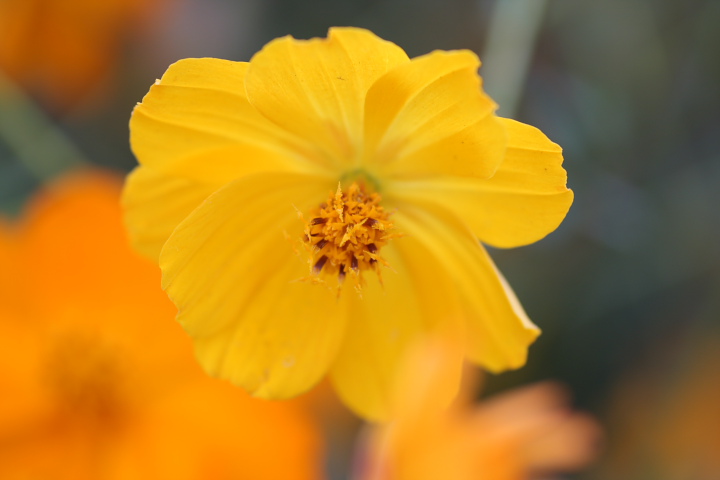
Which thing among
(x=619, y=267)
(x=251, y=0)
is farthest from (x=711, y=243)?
(x=251, y=0)

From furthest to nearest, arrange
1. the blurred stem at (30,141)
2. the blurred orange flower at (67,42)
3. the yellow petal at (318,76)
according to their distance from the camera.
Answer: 1. the blurred orange flower at (67,42)
2. the blurred stem at (30,141)
3. the yellow petal at (318,76)

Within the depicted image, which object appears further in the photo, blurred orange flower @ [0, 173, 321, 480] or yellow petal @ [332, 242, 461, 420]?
blurred orange flower @ [0, 173, 321, 480]

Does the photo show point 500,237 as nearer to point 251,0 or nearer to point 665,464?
point 665,464

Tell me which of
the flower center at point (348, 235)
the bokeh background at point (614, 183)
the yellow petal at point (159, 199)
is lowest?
the yellow petal at point (159, 199)

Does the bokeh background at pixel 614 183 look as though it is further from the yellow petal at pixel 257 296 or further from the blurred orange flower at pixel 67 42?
the yellow petal at pixel 257 296

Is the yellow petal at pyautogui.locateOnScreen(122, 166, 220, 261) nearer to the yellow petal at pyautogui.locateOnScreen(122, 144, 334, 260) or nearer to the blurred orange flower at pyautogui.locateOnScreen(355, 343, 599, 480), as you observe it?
the yellow petal at pyautogui.locateOnScreen(122, 144, 334, 260)

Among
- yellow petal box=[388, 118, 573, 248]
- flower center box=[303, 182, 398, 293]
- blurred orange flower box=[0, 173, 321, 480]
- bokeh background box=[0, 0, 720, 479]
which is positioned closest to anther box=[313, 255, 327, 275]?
flower center box=[303, 182, 398, 293]

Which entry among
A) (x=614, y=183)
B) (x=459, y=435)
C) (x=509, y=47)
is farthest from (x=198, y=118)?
(x=614, y=183)

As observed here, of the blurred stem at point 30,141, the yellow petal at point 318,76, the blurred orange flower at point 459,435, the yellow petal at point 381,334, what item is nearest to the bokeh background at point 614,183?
the blurred stem at point 30,141
